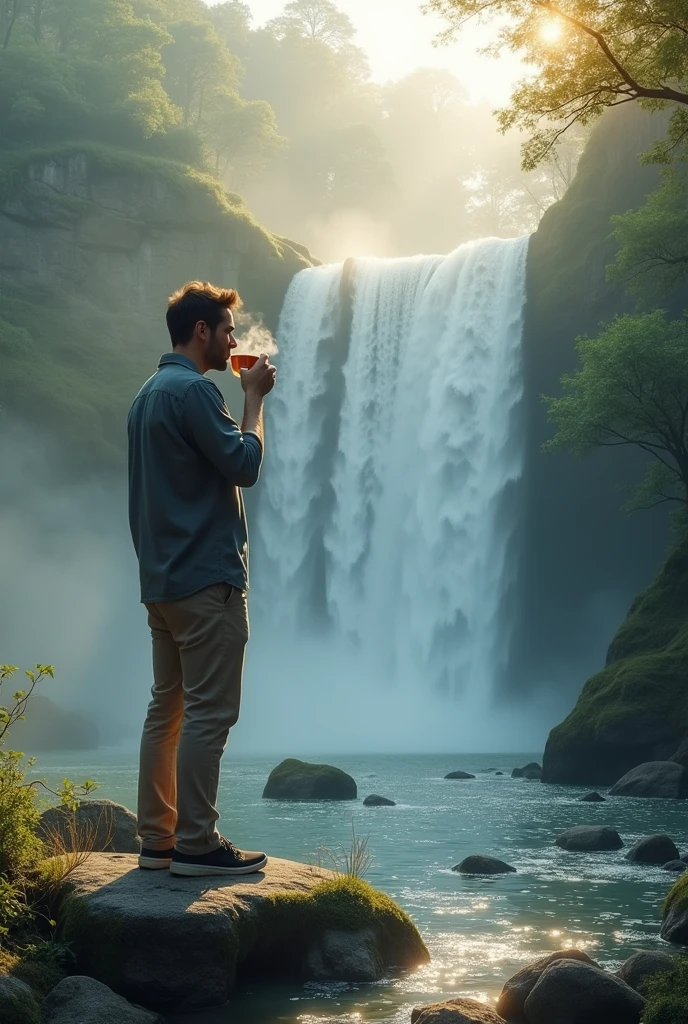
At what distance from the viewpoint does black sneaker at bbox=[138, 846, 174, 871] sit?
17.8 ft

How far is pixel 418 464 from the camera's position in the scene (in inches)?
1558

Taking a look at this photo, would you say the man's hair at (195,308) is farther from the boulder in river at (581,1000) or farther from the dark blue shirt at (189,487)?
the boulder in river at (581,1000)

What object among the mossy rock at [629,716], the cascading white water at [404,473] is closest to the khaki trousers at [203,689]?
the mossy rock at [629,716]

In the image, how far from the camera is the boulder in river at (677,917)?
24.3 feet

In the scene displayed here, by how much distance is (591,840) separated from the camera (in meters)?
13.5

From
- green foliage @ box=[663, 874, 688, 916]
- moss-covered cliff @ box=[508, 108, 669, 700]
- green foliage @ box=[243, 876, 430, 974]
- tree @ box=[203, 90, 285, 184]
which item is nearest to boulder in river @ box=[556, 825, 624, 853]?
green foliage @ box=[663, 874, 688, 916]

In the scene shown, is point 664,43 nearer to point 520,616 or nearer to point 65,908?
point 65,908

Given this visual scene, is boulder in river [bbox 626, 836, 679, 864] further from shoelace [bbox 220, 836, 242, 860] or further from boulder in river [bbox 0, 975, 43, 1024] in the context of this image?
boulder in river [bbox 0, 975, 43, 1024]

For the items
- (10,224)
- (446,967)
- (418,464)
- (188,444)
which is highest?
(10,224)

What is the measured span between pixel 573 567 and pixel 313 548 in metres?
9.07

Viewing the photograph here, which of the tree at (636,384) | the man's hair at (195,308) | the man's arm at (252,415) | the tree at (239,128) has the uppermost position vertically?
the tree at (239,128)

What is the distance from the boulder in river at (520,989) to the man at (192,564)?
1.40 meters

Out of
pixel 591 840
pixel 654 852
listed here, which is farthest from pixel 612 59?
pixel 591 840

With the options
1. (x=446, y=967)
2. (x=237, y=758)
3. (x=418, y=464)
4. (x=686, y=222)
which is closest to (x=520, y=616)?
(x=418, y=464)
